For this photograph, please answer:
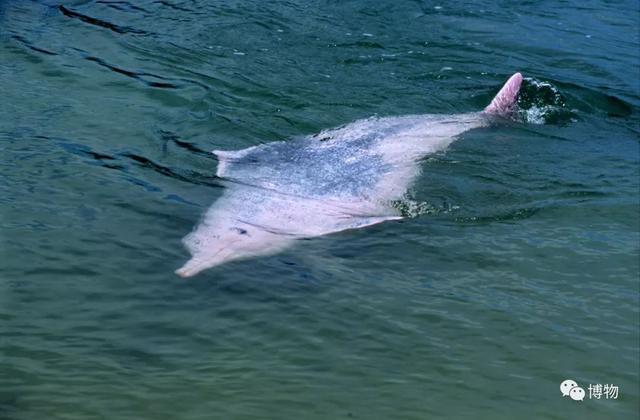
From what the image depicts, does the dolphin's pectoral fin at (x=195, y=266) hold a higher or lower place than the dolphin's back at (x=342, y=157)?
lower

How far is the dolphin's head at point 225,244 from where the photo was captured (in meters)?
7.02

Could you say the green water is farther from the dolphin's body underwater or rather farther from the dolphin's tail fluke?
the dolphin's tail fluke

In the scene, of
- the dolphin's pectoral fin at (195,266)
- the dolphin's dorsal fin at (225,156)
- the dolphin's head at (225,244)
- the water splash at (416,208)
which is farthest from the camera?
the dolphin's dorsal fin at (225,156)

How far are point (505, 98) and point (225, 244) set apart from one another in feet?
16.3

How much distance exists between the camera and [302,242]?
7.64m

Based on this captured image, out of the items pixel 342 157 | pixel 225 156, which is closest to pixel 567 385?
pixel 342 157

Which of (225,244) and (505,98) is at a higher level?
(505,98)

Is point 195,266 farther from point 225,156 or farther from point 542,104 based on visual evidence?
point 542,104

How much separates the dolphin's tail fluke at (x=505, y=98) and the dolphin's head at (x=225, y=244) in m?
4.27

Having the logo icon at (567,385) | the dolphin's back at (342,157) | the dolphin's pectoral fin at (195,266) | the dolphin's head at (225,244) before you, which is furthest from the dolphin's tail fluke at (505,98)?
the logo icon at (567,385)

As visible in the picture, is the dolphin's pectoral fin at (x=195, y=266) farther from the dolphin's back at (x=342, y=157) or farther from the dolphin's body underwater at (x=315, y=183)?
the dolphin's back at (x=342, y=157)

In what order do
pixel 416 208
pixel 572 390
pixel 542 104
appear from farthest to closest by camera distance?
1. pixel 542 104
2. pixel 416 208
3. pixel 572 390

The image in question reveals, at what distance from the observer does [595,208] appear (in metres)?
8.62

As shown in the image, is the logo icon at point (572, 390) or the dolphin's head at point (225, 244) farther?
the dolphin's head at point (225, 244)
